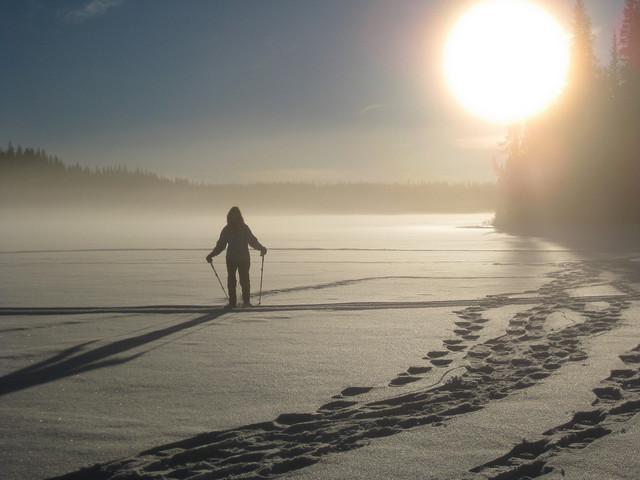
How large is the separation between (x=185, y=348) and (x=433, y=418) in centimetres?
360

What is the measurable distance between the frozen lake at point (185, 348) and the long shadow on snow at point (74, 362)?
22 mm

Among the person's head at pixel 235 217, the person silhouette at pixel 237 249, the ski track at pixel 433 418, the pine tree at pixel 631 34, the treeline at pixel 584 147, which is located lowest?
the ski track at pixel 433 418

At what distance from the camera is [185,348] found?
7.62 metres

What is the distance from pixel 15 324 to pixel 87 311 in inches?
54.7

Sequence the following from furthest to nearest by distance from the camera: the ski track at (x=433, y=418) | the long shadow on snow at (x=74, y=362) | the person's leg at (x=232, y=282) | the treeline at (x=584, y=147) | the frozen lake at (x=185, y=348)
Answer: the treeline at (x=584, y=147) < the person's leg at (x=232, y=282) < the long shadow on snow at (x=74, y=362) < the frozen lake at (x=185, y=348) < the ski track at (x=433, y=418)

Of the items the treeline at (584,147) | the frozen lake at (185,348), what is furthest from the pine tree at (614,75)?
the frozen lake at (185,348)

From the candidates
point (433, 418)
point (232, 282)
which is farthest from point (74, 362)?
point (232, 282)

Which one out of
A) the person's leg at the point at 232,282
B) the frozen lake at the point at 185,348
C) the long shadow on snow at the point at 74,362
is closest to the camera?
the frozen lake at the point at 185,348

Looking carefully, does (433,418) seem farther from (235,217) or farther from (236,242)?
(235,217)

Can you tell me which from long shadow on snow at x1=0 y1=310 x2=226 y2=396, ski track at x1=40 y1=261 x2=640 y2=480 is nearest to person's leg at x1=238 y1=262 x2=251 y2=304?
long shadow on snow at x1=0 y1=310 x2=226 y2=396

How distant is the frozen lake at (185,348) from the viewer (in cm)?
482

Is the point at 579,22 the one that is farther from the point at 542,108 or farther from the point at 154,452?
the point at 154,452

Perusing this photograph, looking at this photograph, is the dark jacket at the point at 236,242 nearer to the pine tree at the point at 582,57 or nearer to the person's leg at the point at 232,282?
the person's leg at the point at 232,282

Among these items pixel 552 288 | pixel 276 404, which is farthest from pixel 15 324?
pixel 552 288
